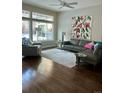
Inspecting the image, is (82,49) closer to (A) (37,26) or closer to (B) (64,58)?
(B) (64,58)

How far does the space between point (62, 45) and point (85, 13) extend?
2.58 metres

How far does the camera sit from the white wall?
671 cm

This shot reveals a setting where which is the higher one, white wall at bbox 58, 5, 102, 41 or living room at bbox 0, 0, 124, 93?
white wall at bbox 58, 5, 102, 41

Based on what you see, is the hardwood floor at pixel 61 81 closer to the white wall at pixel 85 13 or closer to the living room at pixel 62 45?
the living room at pixel 62 45

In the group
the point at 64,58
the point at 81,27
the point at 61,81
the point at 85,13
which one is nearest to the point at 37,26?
the point at 81,27

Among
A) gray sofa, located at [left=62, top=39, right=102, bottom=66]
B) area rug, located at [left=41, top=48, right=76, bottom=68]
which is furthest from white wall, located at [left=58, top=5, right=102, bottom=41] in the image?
area rug, located at [left=41, top=48, right=76, bottom=68]

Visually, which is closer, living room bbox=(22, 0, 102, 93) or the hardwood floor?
the hardwood floor

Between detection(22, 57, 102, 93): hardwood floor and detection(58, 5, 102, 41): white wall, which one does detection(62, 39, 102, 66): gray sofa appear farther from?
detection(58, 5, 102, 41): white wall

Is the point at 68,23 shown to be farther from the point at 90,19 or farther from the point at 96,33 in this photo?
the point at 96,33

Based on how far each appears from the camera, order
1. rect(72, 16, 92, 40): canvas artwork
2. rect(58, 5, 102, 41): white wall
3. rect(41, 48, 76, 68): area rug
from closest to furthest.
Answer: rect(41, 48, 76, 68): area rug → rect(58, 5, 102, 41): white wall → rect(72, 16, 92, 40): canvas artwork

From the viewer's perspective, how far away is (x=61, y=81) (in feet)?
10.3

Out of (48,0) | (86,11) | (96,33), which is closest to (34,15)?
(48,0)

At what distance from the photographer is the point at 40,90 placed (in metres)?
2.62
